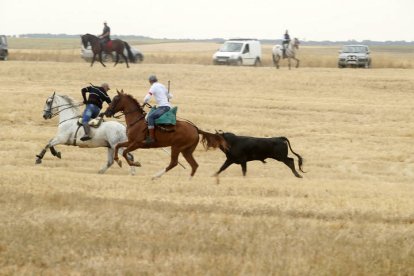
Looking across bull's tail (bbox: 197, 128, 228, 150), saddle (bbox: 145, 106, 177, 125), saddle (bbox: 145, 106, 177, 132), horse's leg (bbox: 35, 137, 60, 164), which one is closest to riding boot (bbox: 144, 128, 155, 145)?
saddle (bbox: 145, 106, 177, 132)

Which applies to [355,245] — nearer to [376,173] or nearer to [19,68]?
[376,173]

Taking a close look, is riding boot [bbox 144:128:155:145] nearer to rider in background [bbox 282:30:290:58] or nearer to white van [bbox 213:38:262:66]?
rider in background [bbox 282:30:290:58]

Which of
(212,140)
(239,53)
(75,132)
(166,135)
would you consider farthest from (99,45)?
(212,140)

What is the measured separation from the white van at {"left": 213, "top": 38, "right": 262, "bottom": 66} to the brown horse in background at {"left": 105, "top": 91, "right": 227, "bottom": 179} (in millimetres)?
36930

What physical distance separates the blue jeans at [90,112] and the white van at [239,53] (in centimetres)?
3517

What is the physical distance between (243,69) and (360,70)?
7173mm

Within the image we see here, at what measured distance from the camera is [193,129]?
2053 cm

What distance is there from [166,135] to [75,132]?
309cm

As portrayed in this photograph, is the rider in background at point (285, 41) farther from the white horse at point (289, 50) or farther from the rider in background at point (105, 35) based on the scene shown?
the rider in background at point (105, 35)

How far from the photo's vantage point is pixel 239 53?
5784cm

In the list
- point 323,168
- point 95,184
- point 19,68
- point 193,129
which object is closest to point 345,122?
point 323,168

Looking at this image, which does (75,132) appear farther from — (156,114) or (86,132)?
(156,114)

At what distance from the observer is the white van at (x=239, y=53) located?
5753 centimetres

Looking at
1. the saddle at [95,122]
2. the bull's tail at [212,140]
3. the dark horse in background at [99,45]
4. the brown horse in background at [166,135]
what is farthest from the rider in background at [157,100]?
the dark horse in background at [99,45]
